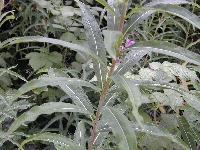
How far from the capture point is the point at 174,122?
1.37 m

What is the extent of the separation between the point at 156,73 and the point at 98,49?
48 centimetres

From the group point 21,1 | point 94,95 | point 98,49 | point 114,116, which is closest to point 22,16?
point 21,1

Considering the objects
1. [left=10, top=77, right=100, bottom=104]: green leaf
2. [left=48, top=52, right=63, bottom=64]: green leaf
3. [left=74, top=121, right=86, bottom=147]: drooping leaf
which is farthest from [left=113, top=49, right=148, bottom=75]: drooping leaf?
[left=48, top=52, right=63, bottom=64]: green leaf

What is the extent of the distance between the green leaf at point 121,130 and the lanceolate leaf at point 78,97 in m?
0.19

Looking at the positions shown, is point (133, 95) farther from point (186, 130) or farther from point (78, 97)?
point (186, 130)

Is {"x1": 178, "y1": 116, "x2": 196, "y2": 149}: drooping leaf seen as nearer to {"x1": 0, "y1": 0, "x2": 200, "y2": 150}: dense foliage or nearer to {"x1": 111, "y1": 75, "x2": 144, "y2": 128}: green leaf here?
{"x1": 0, "y1": 0, "x2": 200, "y2": 150}: dense foliage

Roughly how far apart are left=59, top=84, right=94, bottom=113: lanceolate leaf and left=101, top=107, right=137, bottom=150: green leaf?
0.19 m

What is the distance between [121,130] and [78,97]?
316 millimetres

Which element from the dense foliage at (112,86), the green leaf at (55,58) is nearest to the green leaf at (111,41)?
the dense foliage at (112,86)

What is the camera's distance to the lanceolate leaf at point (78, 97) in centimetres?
106

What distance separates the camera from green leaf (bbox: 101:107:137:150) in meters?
0.77

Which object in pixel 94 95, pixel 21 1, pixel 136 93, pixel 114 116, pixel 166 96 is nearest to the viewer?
pixel 136 93

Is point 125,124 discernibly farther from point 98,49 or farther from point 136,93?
point 98,49

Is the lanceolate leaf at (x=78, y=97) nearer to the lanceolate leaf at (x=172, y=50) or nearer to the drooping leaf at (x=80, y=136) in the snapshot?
the drooping leaf at (x=80, y=136)
